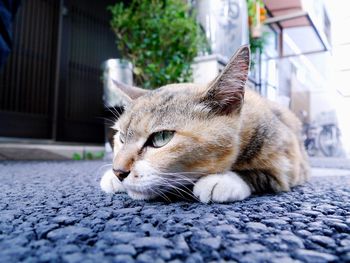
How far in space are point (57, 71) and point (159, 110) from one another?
269cm

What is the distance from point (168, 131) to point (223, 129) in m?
0.18

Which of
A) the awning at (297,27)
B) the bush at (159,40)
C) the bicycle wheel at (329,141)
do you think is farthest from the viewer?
the bicycle wheel at (329,141)

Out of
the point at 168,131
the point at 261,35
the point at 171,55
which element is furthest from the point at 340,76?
the point at 168,131

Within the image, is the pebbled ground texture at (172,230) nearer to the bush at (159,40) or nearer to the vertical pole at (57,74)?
the bush at (159,40)

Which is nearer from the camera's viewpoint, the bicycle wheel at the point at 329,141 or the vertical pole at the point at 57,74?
the vertical pole at the point at 57,74

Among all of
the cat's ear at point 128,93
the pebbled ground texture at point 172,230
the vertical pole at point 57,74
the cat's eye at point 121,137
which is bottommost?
the pebbled ground texture at point 172,230

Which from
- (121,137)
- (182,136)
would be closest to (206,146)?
(182,136)

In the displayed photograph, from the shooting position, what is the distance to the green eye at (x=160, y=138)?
89cm

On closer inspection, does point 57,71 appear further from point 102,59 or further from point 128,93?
point 128,93

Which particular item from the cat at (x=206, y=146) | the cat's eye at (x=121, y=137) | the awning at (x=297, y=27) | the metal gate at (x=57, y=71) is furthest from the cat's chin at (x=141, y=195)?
the awning at (x=297, y=27)

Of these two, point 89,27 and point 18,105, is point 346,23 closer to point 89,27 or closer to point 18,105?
point 89,27

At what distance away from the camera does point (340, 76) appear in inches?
134

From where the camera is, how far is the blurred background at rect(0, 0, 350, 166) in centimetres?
292

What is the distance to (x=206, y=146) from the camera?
0.88 metres
